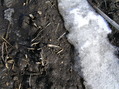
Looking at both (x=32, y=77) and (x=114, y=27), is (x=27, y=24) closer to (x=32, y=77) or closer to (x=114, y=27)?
(x=32, y=77)

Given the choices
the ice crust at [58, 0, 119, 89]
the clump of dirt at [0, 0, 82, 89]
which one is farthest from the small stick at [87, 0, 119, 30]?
the clump of dirt at [0, 0, 82, 89]

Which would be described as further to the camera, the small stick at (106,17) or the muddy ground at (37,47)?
the small stick at (106,17)

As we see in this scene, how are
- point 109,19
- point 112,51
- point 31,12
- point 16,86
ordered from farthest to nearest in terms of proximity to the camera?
point 31,12 < point 109,19 < point 112,51 < point 16,86

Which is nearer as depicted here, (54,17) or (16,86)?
(16,86)

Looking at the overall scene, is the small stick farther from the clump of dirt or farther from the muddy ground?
the clump of dirt

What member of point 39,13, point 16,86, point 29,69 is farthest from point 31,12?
point 16,86

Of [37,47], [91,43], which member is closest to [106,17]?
[91,43]

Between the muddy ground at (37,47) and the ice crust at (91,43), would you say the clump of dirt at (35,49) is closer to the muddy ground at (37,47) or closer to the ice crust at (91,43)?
the muddy ground at (37,47)

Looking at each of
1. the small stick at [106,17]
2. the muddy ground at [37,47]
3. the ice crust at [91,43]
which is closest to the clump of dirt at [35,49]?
the muddy ground at [37,47]
